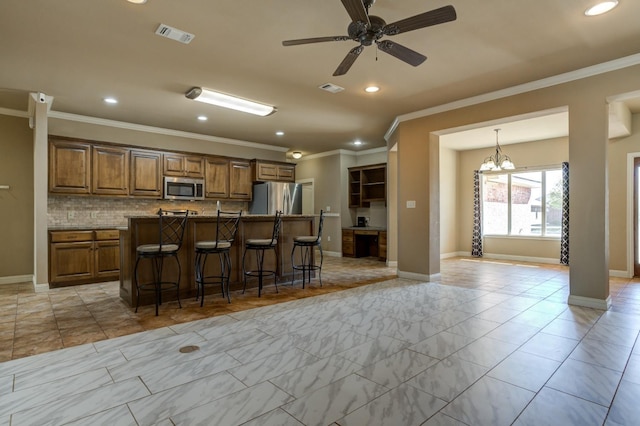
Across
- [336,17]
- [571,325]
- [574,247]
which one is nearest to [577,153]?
[574,247]

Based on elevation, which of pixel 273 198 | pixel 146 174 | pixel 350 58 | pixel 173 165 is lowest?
pixel 273 198

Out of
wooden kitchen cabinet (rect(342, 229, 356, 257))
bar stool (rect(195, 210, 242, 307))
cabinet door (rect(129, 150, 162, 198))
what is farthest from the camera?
wooden kitchen cabinet (rect(342, 229, 356, 257))

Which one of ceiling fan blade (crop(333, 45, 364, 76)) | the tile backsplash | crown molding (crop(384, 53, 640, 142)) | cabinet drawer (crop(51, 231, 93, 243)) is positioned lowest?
cabinet drawer (crop(51, 231, 93, 243))

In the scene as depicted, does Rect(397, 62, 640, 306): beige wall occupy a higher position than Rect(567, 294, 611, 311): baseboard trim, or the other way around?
Rect(397, 62, 640, 306): beige wall

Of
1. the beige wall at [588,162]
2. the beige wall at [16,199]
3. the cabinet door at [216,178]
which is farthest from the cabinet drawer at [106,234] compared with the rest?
the beige wall at [588,162]

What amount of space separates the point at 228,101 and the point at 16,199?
3.87m

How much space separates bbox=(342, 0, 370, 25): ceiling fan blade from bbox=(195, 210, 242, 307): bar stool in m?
2.61

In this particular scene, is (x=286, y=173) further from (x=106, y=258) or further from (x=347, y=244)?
(x=106, y=258)

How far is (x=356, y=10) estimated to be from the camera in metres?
Result: 2.30

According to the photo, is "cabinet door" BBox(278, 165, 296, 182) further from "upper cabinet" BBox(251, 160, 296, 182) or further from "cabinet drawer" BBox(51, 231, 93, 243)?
"cabinet drawer" BBox(51, 231, 93, 243)

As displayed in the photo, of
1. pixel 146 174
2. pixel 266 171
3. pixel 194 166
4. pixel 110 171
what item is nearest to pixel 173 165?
pixel 194 166

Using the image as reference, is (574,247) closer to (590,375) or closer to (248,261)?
(590,375)

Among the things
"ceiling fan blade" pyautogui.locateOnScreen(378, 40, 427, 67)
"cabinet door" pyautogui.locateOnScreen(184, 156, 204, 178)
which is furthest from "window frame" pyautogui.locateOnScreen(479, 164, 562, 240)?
"cabinet door" pyautogui.locateOnScreen(184, 156, 204, 178)

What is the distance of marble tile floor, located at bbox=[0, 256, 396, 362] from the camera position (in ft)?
9.62
